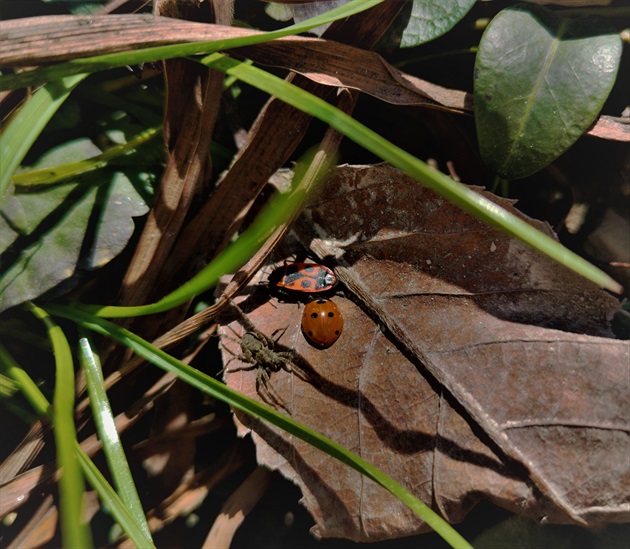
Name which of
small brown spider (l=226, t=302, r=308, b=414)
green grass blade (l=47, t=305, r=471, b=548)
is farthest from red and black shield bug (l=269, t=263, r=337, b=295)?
green grass blade (l=47, t=305, r=471, b=548)

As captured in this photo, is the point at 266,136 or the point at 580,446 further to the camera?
the point at 266,136

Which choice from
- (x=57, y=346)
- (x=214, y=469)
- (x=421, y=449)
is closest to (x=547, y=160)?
(x=421, y=449)

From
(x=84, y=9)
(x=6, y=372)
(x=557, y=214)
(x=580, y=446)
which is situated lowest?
(x=580, y=446)

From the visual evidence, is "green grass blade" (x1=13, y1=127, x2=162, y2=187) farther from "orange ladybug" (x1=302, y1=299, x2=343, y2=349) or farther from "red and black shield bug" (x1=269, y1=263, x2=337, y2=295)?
"orange ladybug" (x1=302, y1=299, x2=343, y2=349)

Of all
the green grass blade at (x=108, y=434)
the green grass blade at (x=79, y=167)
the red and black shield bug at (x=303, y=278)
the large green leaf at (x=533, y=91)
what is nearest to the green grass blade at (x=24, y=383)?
the green grass blade at (x=108, y=434)

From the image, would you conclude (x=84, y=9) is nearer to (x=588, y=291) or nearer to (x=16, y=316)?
(x=16, y=316)

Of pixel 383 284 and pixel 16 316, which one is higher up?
pixel 16 316

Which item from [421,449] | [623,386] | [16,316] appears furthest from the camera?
[16,316]

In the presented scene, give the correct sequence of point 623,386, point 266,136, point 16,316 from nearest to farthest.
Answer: point 623,386, point 266,136, point 16,316
